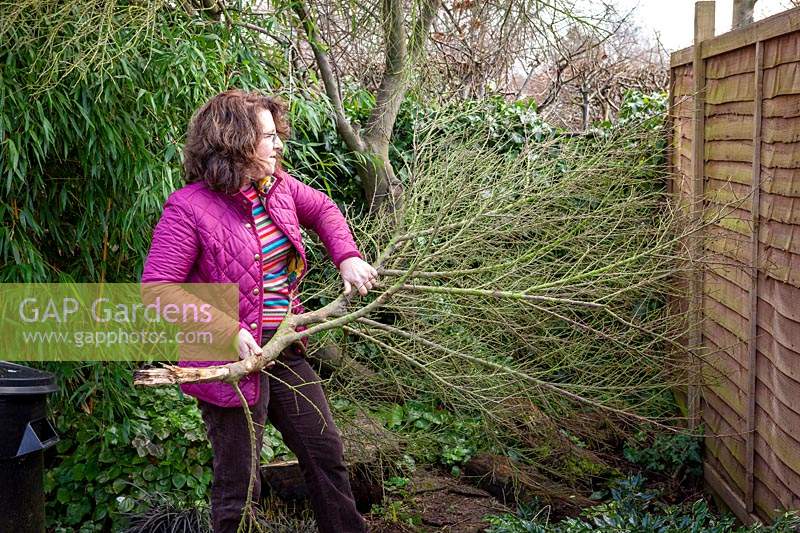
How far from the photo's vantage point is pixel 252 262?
2734 millimetres

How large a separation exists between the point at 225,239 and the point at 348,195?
313 centimetres

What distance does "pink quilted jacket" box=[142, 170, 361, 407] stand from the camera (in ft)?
8.63

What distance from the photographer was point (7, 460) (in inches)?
111

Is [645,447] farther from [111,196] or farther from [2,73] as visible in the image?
[2,73]

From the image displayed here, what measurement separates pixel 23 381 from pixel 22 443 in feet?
0.63

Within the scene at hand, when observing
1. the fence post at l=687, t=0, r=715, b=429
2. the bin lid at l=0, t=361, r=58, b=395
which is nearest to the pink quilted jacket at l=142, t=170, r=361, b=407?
the bin lid at l=0, t=361, r=58, b=395

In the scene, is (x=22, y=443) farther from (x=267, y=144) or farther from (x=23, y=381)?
(x=267, y=144)

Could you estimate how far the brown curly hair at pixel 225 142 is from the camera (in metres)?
2.69

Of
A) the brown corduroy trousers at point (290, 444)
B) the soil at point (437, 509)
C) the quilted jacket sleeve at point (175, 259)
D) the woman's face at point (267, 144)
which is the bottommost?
the soil at point (437, 509)

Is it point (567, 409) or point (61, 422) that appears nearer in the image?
point (567, 409)

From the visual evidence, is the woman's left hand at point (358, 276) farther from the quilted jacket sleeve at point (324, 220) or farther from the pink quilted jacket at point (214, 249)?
the pink quilted jacket at point (214, 249)

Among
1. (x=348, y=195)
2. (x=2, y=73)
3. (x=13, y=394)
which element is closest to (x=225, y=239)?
(x=13, y=394)

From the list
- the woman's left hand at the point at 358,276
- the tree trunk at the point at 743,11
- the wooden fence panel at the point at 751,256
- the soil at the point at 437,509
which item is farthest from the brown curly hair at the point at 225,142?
the tree trunk at the point at 743,11

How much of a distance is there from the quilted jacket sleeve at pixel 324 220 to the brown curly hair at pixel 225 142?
11.1 inches
